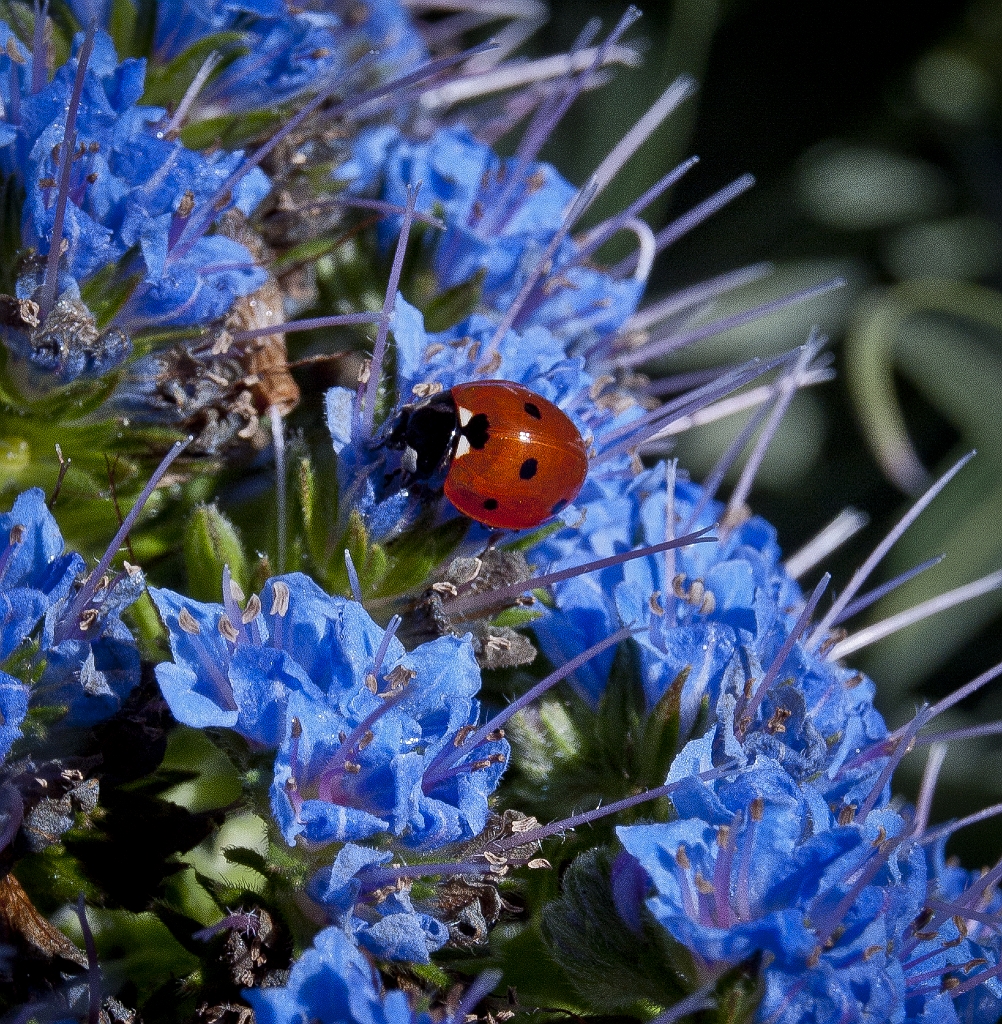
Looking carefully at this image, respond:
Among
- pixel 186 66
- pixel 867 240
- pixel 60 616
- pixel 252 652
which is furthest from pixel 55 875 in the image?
pixel 867 240

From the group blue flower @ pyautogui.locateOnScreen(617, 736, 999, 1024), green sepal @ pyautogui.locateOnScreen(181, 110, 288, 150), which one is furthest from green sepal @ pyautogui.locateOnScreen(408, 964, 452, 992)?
green sepal @ pyautogui.locateOnScreen(181, 110, 288, 150)

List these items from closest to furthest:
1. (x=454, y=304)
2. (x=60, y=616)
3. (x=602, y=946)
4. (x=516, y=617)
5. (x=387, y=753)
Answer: (x=387, y=753)
(x=60, y=616)
(x=602, y=946)
(x=516, y=617)
(x=454, y=304)

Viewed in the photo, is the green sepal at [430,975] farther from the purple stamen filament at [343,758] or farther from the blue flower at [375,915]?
the purple stamen filament at [343,758]

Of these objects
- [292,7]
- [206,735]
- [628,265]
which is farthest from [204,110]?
[206,735]

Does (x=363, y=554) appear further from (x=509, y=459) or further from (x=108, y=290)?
(x=108, y=290)

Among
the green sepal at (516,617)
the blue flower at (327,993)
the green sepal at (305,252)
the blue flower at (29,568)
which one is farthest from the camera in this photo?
the green sepal at (305,252)

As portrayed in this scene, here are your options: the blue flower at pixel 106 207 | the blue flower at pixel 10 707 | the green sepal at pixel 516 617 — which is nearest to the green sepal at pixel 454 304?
the blue flower at pixel 106 207

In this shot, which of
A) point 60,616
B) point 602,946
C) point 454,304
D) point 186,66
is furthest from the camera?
point 454,304
